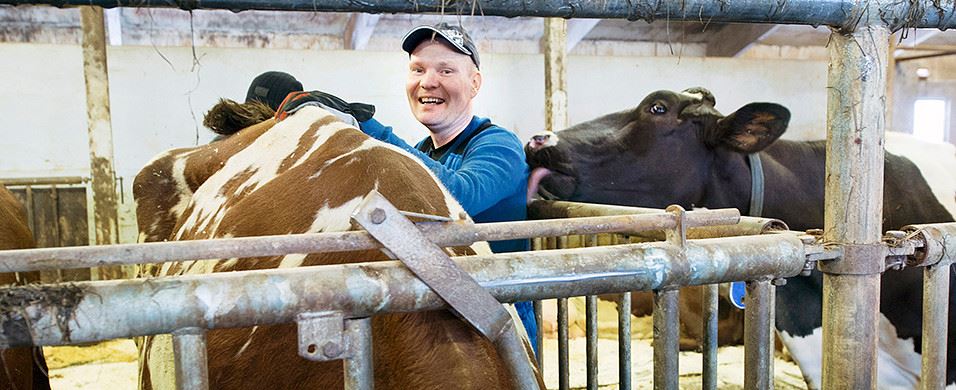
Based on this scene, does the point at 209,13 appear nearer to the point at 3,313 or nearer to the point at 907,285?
the point at 907,285

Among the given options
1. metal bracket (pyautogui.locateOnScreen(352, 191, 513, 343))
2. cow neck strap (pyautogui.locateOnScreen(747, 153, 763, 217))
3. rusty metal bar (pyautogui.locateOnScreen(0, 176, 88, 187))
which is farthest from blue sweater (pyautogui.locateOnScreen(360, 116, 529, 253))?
rusty metal bar (pyautogui.locateOnScreen(0, 176, 88, 187))

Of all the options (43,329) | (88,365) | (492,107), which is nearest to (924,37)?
(492,107)

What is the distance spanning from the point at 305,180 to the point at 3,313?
1.05 m

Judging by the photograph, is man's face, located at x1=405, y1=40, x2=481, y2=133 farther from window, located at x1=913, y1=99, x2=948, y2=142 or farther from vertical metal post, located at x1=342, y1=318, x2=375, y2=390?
window, located at x1=913, y1=99, x2=948, y2=142

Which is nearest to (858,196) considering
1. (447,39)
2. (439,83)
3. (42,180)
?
(447,39)

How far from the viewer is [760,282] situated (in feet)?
3.79

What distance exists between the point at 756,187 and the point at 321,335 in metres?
2.91

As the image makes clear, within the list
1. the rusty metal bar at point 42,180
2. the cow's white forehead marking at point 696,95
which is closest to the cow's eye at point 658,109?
the cow's white forehead marking at point 696,95

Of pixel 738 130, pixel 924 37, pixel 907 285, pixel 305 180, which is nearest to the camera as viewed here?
pixel 305 180

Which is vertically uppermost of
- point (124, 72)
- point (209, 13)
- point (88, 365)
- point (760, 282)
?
point (209, 13)

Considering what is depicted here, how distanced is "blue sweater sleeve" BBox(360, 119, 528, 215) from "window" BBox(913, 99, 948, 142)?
1461 cm

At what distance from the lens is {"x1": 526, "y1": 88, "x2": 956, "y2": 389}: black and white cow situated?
3.18 metres

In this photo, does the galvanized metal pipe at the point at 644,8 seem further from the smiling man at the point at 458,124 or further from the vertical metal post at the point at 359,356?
the smiling man at the point at 458,124

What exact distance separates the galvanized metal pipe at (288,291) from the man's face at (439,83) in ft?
4.68
